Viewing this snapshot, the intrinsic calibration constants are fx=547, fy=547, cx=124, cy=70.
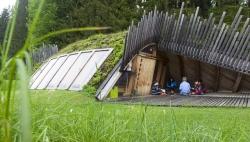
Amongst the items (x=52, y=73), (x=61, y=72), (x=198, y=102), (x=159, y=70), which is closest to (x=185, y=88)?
(x=159, y=70)

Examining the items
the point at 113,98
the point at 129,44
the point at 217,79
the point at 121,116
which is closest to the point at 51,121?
the point at 121,116

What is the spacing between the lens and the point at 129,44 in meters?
15.2

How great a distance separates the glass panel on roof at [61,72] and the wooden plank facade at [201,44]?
A: 2.91 meters

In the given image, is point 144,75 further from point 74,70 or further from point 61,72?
point 61,72

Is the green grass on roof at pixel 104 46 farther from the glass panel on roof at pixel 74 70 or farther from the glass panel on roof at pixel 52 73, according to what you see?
the glass panel on roof at pixel 52 73

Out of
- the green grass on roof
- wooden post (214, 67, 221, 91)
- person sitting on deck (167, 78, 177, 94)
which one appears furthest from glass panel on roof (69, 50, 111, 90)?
wooden post (214, 67, 221, 91)

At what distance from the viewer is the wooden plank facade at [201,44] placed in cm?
1452

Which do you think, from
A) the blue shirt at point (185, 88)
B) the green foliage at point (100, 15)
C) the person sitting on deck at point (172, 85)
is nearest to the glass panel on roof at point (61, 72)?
the person sitting on deck at point (172, 85)

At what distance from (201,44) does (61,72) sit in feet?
17.2

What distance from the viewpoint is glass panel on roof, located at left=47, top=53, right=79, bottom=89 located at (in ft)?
58.3

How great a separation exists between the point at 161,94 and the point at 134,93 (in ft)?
4.69

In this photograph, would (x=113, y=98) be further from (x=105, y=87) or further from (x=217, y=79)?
(x=217, y=79)

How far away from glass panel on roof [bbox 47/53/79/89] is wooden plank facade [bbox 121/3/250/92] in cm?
291

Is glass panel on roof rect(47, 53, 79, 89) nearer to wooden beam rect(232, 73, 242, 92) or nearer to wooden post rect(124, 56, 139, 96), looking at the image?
wooden post rect(124, 56, 139, 96)
